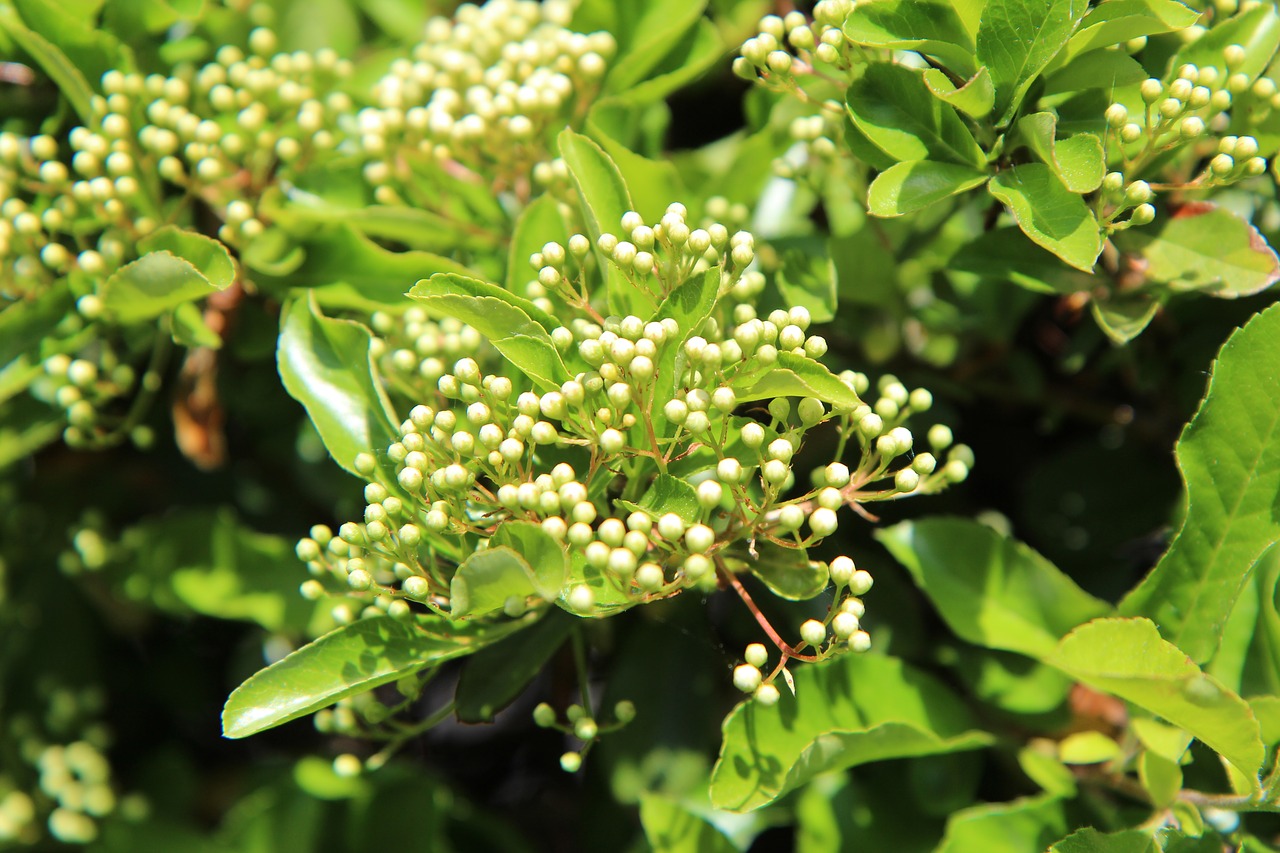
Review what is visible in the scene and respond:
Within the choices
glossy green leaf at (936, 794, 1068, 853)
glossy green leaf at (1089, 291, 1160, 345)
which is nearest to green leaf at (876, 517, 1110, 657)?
glossy green leaf at (936, 794, 1068, 853)

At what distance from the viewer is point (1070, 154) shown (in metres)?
1.64

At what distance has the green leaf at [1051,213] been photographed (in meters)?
1.59

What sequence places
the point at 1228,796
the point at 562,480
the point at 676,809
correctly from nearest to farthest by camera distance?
the point at 562,480
the point at 1228,796
the point at 676,809

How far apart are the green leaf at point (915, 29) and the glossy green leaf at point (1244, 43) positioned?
1.41ft

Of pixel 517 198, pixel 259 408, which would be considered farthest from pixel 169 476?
pixel 517 198

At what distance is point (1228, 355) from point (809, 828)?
1.27 meters

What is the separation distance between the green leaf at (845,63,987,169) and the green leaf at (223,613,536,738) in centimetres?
104

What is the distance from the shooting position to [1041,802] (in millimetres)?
1901

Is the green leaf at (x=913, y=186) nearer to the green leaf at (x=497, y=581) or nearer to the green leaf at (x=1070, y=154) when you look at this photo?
the green leaf at (x=1070, y=154)

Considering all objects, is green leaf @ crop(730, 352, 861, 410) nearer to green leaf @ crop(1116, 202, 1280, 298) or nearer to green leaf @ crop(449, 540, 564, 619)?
green leaf @ crop(449, 540, 564, 619)

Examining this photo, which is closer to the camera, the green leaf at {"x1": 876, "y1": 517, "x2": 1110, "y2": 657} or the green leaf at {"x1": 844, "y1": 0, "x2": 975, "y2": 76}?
the green leaf at {"x1": 844, "y1": 0, "x2": 975, "y2": 76}

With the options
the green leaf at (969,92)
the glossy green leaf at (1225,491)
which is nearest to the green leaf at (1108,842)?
the glossy green leaf at (1225,491)

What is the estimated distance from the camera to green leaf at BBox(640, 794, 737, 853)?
2.00 metres

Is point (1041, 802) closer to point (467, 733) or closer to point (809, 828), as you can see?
point (809, 828)
